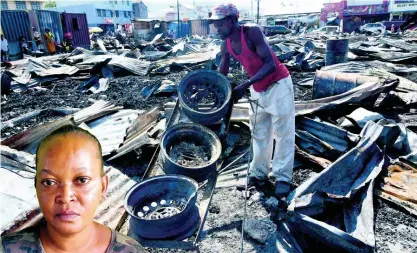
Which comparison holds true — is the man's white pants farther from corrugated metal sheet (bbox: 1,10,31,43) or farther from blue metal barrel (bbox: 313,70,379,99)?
corrugated metal sheet (bbox: 1,10,31,43)

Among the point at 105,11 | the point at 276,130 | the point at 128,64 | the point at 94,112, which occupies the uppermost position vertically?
the point at 105,11

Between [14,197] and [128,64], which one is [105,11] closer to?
[128,64]

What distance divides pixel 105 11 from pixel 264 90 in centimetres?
7036

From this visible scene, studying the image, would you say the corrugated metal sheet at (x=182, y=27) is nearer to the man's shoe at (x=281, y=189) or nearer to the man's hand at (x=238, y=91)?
the man's hand at (x=238, y=91)

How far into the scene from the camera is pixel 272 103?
13.1ft

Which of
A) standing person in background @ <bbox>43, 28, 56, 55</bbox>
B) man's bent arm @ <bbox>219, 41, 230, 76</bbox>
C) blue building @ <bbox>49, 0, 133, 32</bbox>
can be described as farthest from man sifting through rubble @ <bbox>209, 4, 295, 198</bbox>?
blue building @ <bbox>49, 0, 133, 32</bbox>

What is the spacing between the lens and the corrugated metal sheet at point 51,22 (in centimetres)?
2424

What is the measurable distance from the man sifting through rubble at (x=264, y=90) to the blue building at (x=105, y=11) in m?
58.0

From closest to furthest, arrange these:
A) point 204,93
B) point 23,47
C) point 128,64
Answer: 1. point 204,93
2. point 128,64
3. point 23,47

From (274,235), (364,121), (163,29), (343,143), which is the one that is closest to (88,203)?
(274,235)

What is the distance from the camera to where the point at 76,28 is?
2764 centimetres

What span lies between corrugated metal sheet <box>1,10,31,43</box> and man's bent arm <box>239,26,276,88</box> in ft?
77.8

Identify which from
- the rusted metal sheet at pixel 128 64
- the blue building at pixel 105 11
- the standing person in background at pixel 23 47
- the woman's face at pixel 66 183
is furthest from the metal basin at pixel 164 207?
the blue building at pixel 105 11

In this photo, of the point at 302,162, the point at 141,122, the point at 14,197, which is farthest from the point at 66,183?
the point at 141,122
